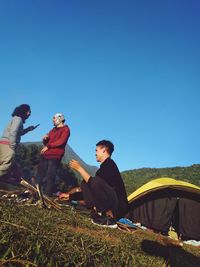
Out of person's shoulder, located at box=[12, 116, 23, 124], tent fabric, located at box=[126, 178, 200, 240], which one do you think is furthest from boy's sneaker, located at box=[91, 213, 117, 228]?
tent fabric, located at box=[126, 178, 200, 240]

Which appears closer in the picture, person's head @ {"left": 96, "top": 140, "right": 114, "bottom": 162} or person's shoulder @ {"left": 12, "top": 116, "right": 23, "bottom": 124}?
person's head @ {"left": 96, "top": 140, "right": 114, "bottom": 162}

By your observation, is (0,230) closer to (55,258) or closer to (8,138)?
(55,258)

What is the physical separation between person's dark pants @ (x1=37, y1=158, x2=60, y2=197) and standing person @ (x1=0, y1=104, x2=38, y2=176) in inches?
28.4

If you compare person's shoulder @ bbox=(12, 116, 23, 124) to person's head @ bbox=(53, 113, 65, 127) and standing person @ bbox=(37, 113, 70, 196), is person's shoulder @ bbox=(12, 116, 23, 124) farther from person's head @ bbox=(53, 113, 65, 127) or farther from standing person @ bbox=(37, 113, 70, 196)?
person's head @ bbox=(53, 113, 65, 127)

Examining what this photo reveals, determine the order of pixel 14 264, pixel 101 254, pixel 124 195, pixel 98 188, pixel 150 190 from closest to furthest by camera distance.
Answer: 1. pixel 14 264
2. pixel 101 254
3. pixel 98 188
4. pixel 124 195
5. pixel 150 190

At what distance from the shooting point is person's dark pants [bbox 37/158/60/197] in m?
7.52

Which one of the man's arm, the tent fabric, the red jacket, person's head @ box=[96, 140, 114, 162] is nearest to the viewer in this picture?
the man's arm

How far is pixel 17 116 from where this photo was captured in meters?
8.20

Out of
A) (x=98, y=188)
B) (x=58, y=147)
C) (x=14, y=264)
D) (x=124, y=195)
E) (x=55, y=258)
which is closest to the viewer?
(x=14, y=264)

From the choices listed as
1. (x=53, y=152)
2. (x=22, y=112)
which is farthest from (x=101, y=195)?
(x=22, y=112)

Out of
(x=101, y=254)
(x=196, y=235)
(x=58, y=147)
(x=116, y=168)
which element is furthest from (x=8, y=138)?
(x=196, y=235)

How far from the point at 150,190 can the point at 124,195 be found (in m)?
10.7

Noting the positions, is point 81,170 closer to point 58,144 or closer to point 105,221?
point 105,221

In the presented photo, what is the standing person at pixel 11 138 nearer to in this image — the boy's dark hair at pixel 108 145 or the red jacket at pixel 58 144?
the red jacket at pixel 58 144
